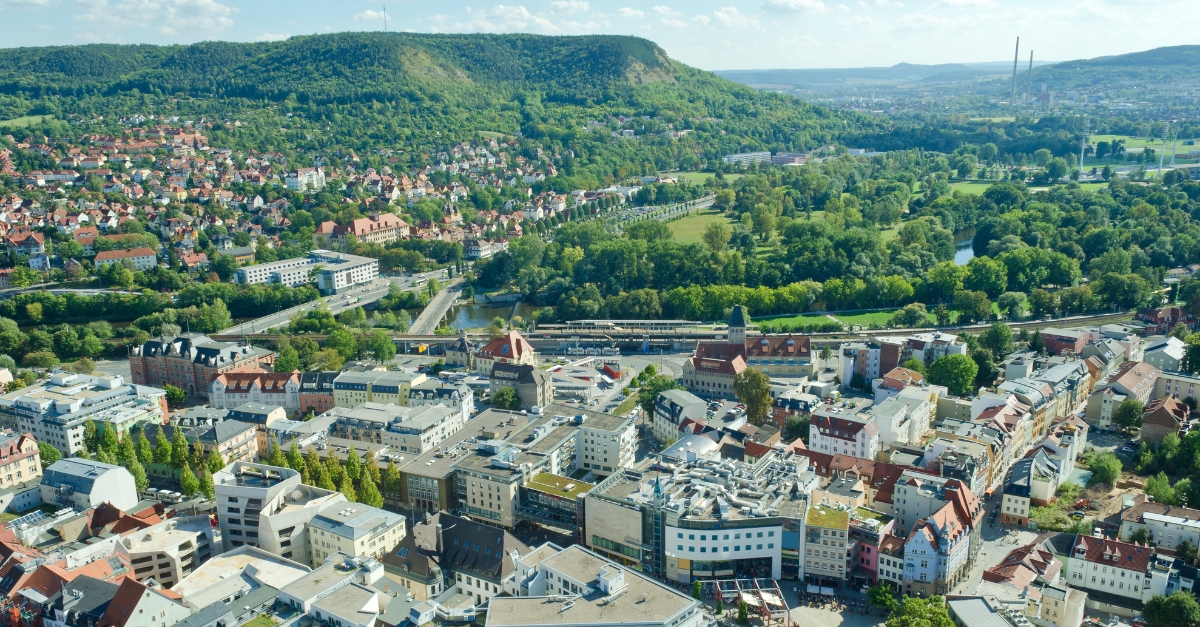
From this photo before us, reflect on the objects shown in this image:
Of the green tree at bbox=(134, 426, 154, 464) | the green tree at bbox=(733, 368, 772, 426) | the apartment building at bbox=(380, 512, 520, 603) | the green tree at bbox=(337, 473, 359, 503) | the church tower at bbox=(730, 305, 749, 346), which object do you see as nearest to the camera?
the apartment building at bbox=(380, 512, 520, 603)

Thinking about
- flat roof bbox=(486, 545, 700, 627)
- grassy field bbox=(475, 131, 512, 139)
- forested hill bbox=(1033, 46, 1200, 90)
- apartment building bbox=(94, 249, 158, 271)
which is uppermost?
forested hill bbox=(1033, 46, 1200, 90)

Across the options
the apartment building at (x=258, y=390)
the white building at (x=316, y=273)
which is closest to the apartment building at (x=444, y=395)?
the apartment building at (x=258, y=390)

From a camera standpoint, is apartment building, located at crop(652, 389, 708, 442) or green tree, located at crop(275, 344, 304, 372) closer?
apartment building, located at crop(652, 389, 708, 442)

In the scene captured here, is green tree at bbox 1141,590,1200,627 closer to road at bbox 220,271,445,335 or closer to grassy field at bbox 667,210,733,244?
road at bbox 220,271,445,335

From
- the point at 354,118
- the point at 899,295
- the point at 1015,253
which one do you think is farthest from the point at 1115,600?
the point at 354,118

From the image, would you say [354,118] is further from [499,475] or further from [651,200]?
[499,475]

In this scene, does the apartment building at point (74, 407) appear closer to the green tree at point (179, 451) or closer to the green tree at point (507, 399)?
the green tree at point (179, 451)

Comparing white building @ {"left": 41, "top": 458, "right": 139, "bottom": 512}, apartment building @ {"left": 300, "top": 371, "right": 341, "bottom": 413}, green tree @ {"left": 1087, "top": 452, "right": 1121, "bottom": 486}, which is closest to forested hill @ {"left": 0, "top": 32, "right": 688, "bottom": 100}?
apartment building @ {"left": 300, "top": 371, "right": 341, "bottom": 413}
